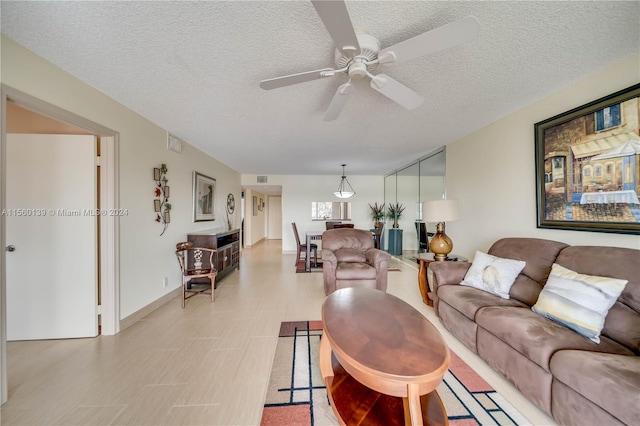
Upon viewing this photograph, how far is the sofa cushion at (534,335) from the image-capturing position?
1325mm

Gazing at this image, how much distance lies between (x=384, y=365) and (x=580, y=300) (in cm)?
150

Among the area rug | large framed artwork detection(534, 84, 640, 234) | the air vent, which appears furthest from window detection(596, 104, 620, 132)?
the air vent

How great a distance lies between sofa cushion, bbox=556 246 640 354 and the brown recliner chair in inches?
73.1

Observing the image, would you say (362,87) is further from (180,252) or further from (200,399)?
(180,252)

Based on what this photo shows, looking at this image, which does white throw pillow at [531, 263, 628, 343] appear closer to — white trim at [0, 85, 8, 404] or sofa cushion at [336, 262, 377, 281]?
sofa cushion at [336, 262, 377, 281]

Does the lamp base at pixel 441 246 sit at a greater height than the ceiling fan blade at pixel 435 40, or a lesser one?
lesser

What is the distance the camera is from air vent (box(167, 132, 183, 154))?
321 cm

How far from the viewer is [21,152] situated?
2.09 metres

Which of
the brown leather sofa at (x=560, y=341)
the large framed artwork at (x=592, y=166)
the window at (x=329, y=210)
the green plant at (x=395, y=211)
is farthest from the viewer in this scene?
the window at (x=329, y=210)

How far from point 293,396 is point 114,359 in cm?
165

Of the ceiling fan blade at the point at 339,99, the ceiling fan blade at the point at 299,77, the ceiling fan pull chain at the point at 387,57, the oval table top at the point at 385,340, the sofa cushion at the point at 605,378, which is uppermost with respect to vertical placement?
the ceiling fan pull chain at the point at 387,57

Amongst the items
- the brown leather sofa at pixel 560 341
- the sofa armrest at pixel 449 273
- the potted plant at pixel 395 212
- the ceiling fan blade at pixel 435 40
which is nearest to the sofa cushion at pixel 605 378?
the brown leather sofa at pixel 560 341

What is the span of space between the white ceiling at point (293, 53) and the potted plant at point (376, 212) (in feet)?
13.4

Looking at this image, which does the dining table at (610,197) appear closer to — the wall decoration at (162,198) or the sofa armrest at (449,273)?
the sofa armrest at (449,273)
